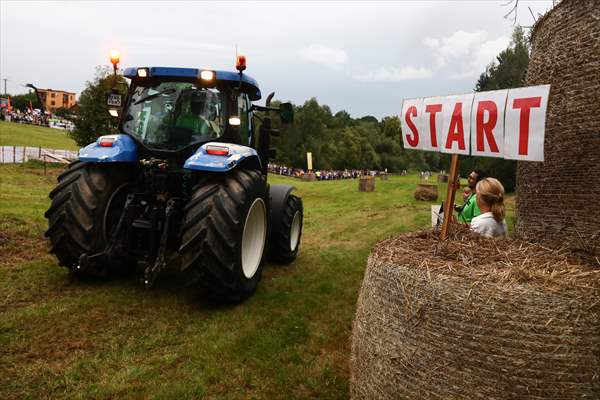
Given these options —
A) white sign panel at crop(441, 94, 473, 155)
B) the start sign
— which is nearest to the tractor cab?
the start sign

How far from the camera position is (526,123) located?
2.34 meters

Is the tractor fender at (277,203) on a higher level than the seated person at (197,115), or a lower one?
lower

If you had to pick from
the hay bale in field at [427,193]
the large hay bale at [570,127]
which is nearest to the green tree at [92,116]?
the hay bale in field at [427,193]

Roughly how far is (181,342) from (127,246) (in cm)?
138

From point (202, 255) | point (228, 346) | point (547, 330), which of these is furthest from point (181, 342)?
point (547, 330)

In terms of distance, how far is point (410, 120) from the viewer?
3055mm

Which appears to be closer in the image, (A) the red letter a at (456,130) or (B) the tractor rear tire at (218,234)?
(A) the red letter a at (456,130)

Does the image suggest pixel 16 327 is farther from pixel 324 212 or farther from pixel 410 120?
pixel 324 212

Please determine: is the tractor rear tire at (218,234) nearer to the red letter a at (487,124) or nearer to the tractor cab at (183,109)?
the tractor cab at (183,109)

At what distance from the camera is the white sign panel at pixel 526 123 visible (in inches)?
89.7

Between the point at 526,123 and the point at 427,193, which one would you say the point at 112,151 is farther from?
the point at 427,193

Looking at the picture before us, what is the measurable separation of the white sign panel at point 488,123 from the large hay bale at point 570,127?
1.60 metres

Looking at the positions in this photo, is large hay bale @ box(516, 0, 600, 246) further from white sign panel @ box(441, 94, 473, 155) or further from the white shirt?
white sign panel @ box(441, 94, 473, 155)

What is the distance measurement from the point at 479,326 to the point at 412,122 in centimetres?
152
